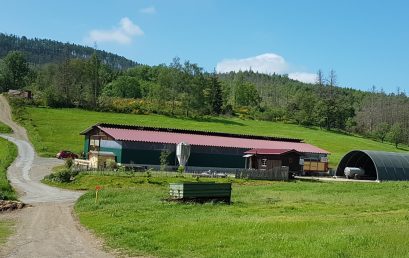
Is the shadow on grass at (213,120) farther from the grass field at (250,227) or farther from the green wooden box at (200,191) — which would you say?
the green wooden box at (200,191)

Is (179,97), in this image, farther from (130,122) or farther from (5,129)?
(5,129)

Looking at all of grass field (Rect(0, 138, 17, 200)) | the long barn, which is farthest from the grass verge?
the long barn

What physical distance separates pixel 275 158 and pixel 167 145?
13.9 meters

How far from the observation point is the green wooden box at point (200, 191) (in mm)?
28812

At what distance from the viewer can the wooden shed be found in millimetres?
65188

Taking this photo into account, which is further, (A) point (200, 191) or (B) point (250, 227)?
(A) point (200, 191)

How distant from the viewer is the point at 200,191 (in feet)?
96.1

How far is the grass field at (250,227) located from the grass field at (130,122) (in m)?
50.5

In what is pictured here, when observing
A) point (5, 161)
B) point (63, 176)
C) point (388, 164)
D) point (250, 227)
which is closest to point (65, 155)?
point (5, 161)

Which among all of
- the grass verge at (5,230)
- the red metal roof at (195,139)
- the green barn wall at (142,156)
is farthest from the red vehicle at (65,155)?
the grass verge at (5,230)

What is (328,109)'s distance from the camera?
14162 centimetres

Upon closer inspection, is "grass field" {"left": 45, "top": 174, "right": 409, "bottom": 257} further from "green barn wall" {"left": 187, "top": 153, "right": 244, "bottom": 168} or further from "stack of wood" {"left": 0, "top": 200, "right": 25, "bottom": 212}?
"green barn wall" {"left": 187, "top": 153, "right": 244, "bottom": 168}

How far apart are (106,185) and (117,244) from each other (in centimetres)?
2657

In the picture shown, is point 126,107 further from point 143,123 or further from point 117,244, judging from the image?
point 117,244
